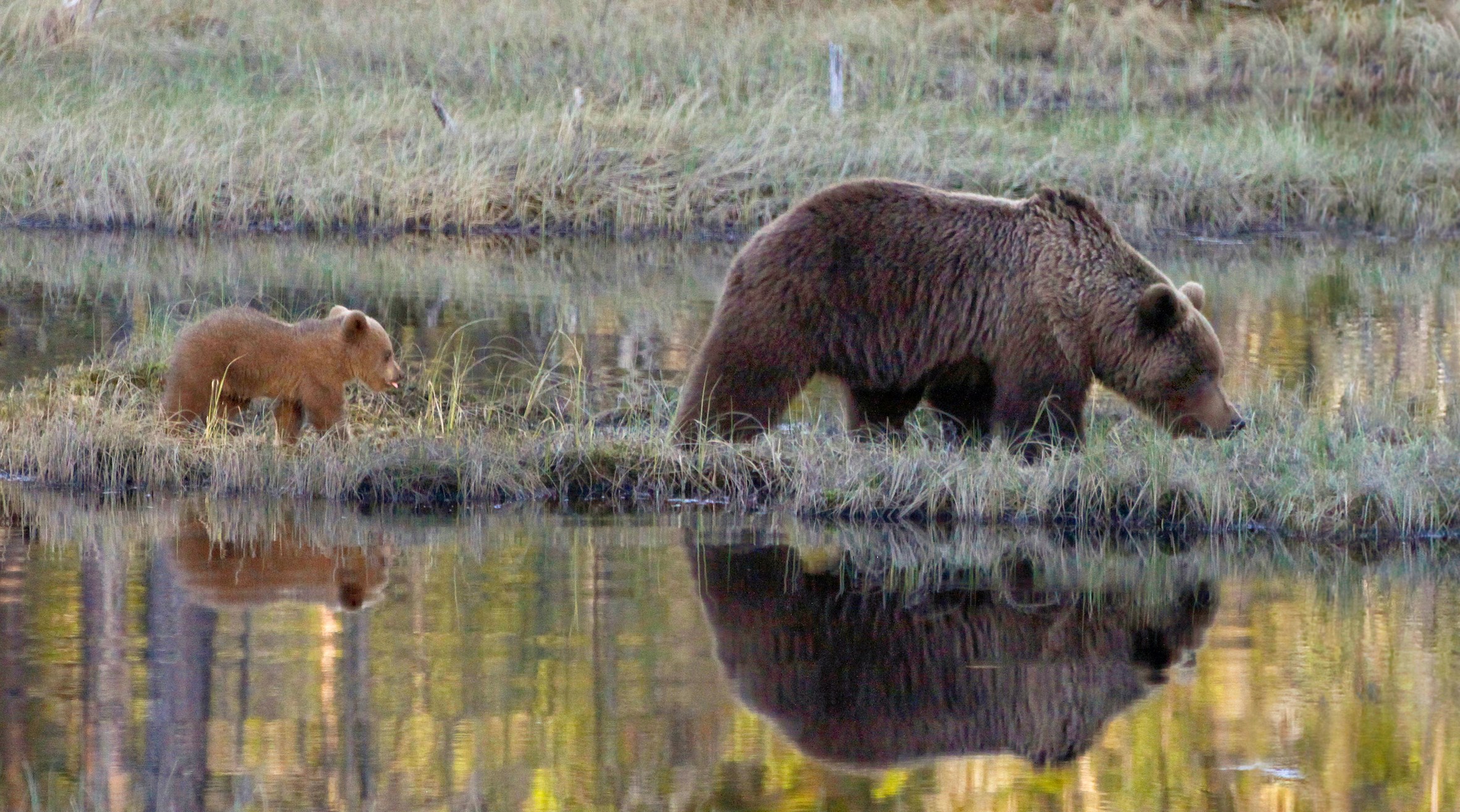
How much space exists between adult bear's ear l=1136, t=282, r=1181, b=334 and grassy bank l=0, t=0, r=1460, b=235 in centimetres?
1334

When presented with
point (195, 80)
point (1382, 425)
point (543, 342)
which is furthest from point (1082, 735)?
point (195, 80)

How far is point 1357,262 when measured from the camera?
21984mm

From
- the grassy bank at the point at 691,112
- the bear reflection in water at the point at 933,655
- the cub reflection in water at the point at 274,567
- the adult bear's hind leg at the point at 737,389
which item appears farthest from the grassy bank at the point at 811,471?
the grassy bank at the point at 691,112

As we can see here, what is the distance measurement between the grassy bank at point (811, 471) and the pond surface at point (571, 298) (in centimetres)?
168

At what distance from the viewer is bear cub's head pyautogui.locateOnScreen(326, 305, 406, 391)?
1018 cm

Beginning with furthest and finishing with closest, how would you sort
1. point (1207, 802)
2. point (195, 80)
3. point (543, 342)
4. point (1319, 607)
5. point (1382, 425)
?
1. point (195, 80)
2. point (543, 342)
3. point (1382, 425)
4. point (1319, 607)
5. point (1207, 802)

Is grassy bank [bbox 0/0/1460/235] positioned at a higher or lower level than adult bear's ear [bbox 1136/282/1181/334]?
lower

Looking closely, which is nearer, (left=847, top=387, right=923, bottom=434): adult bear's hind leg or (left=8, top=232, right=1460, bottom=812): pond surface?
(left=8, top=232, right=1460, bottom=812): pond surface

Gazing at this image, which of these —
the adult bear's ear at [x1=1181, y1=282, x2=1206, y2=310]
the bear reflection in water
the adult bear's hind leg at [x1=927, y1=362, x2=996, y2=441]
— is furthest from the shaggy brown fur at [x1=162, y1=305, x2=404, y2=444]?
the adult bear's ear at [x1=1181, y1=282, x2=1206, y2=310]

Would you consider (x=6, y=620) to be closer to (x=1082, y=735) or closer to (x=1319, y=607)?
(x=1082, y=735)

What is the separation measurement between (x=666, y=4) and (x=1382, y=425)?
2145cm

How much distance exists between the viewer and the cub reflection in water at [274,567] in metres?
7.63

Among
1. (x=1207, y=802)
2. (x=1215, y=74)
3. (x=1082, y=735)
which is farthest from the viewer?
(x=1215, y=74)

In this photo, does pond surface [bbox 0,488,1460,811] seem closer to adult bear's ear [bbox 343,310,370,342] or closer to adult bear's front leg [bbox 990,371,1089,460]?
adult bear's front leg [bbox 990,371,1089,460]
